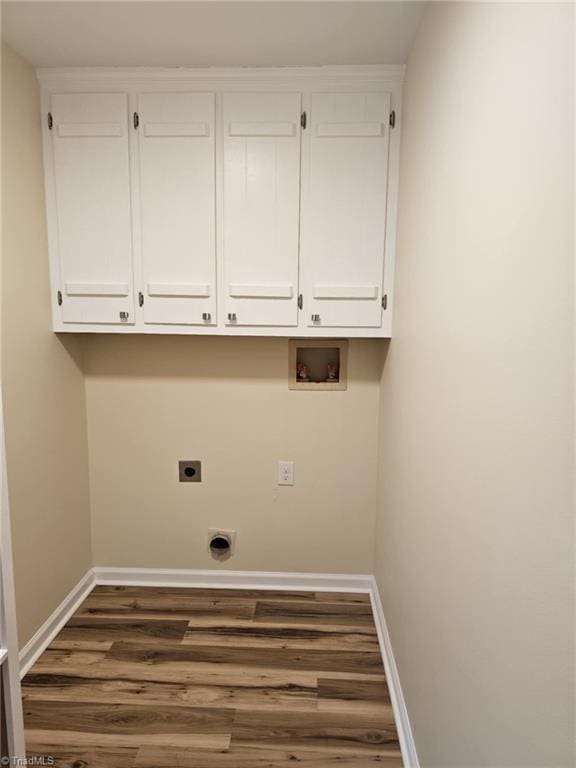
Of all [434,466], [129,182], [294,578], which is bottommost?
[294,578]

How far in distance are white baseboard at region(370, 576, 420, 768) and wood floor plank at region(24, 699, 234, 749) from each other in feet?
2.02

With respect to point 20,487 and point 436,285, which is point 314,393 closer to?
point 436,285

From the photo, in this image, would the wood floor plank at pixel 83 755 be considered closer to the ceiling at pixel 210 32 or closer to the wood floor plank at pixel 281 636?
the wood floor plank at pixel 281 636

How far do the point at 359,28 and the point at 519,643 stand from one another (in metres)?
1.94

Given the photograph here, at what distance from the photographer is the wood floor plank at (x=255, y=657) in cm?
204

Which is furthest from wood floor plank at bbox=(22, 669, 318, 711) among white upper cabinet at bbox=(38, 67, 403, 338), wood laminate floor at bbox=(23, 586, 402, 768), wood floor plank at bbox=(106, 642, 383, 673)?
white upper cabinet at bbox=(38, 67, 403, 338)

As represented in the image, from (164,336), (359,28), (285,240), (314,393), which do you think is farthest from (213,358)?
(359,28)

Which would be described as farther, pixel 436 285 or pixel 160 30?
pixel 160 30

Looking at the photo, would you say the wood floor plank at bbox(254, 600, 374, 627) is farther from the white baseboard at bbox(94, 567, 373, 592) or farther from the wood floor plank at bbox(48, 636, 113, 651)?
the wood floor plank at bbox(48, 636, 113, 651)

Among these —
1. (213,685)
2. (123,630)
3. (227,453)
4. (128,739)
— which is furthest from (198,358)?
(128,739)

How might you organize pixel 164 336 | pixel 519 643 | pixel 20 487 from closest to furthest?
pixel 519 643 < pixel 20 487 < pixel 164 336

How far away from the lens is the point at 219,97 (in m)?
2.03

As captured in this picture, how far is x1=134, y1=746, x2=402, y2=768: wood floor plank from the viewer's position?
160 centimetres

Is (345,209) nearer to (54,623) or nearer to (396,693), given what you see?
(396,693)
